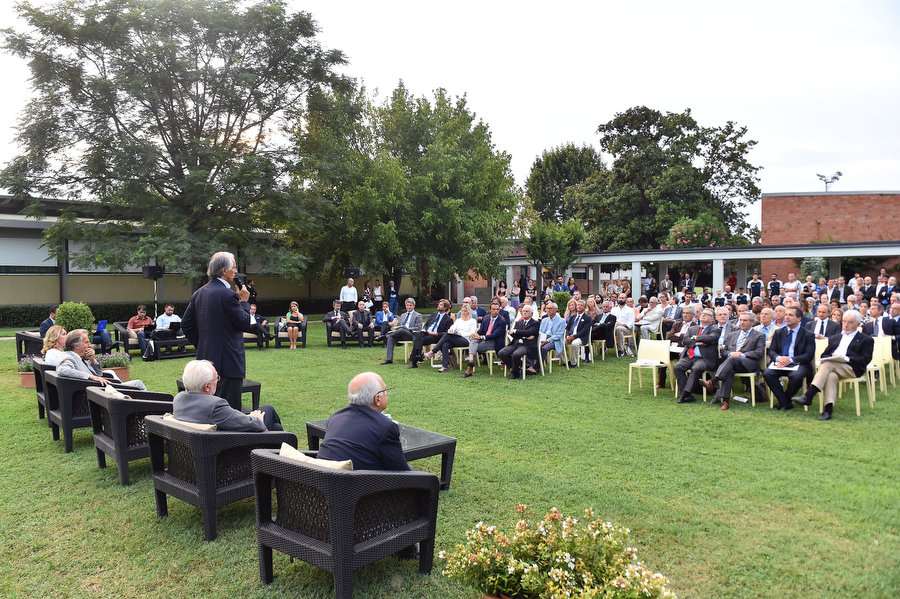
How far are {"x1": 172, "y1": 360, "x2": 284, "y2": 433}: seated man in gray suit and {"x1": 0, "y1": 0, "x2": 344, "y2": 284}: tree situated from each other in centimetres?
1327

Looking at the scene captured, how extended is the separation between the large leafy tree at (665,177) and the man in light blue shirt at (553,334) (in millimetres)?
23766

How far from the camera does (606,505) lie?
3936mm

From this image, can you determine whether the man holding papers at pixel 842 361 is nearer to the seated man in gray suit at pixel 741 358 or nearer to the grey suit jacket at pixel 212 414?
the seated man in gray suit at pixel 741 358

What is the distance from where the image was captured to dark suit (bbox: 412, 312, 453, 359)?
35.3ft

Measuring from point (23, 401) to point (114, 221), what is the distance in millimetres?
12302

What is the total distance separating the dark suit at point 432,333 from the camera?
10.8 m

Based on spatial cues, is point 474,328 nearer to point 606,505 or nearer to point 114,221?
point 606,505

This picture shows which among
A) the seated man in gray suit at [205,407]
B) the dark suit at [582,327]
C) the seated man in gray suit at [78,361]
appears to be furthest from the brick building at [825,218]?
the seated man in gray suit at [205,407]

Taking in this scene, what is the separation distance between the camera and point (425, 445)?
4.04 meters

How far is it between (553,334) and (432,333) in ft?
7.18

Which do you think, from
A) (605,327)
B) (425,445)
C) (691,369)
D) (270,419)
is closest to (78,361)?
(270,419)

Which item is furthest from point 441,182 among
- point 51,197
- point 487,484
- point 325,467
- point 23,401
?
point 325,467

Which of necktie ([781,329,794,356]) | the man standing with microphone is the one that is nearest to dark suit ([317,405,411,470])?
the man standing with microphone

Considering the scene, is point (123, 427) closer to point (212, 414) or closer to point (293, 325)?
point (212, 414)
